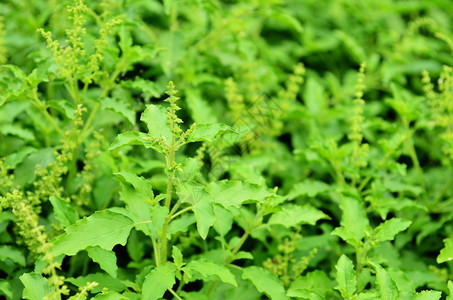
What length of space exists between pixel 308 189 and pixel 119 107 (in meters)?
1.29

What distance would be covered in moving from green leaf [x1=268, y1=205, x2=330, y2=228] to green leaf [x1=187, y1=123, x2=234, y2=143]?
0.67 metres

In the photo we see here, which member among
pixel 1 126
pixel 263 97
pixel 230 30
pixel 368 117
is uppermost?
pixel 230 30

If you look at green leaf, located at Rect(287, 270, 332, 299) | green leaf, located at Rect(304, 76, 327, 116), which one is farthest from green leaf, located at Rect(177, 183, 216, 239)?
green leaf, located at Rect(304, 76, 327, 116)

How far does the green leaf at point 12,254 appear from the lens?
2279mm

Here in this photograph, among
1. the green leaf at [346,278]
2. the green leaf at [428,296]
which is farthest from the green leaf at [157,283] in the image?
the green leaf at [428,296]

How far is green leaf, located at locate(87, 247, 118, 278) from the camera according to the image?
2082 millimetres

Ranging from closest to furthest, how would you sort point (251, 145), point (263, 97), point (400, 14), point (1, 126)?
point (1, 126) < point (251, 145) < point (263, 97) < point (400, 14)

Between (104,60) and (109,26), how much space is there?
0.25 m

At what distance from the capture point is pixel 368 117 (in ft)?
12.0

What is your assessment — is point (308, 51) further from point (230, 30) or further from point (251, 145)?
point (251, 145)

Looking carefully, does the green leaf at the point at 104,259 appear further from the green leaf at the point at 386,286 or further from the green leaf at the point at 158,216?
the green leaf at the point at 386,286

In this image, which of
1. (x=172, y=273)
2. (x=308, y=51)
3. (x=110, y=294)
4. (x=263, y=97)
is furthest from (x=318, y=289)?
(x=308, y=51)

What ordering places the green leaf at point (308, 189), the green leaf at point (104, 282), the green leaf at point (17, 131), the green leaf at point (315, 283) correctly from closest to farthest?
the green leaf at point (104, 282) < the green leaf at point (315, 283) < the green leaf at point (17, 131) < the green leaf at point (308, 189)

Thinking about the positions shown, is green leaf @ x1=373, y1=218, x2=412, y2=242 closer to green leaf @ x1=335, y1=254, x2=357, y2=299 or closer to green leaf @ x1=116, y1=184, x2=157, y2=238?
green leaf @ x1=335, y1=254, x2=357, y2=299
